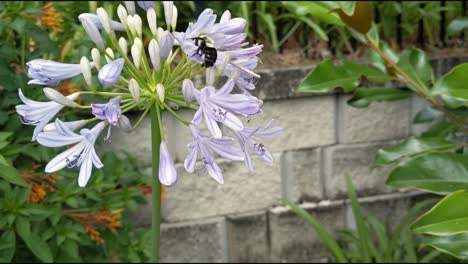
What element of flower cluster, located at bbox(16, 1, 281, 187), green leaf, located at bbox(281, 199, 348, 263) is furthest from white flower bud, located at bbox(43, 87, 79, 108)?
green leaf, located at bbox(281, 199, 348, 263)

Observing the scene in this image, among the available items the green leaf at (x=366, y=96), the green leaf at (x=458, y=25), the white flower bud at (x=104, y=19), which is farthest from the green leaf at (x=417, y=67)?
the white flower bud at (x=104, y=19)

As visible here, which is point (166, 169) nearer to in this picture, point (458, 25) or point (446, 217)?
point (446, 217)

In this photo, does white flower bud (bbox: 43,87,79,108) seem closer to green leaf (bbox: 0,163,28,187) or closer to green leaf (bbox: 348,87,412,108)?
green leaf (bbox: 0,163,28,187)

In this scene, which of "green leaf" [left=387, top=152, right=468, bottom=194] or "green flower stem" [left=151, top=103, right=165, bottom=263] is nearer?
"green flower stem" [left=151, top=103, right=165, bottom=263]

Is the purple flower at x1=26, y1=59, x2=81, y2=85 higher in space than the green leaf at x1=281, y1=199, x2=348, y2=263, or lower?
higher

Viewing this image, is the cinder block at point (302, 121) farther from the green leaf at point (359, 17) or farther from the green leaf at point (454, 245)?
the green leaf at point (454, 245)

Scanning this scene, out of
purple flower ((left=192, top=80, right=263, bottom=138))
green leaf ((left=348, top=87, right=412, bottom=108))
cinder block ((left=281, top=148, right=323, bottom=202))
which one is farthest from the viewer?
cinder block ((left=281, top=148, right=323, bottom=202))

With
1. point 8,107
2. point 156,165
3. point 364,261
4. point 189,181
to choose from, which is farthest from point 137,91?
point 364,261
